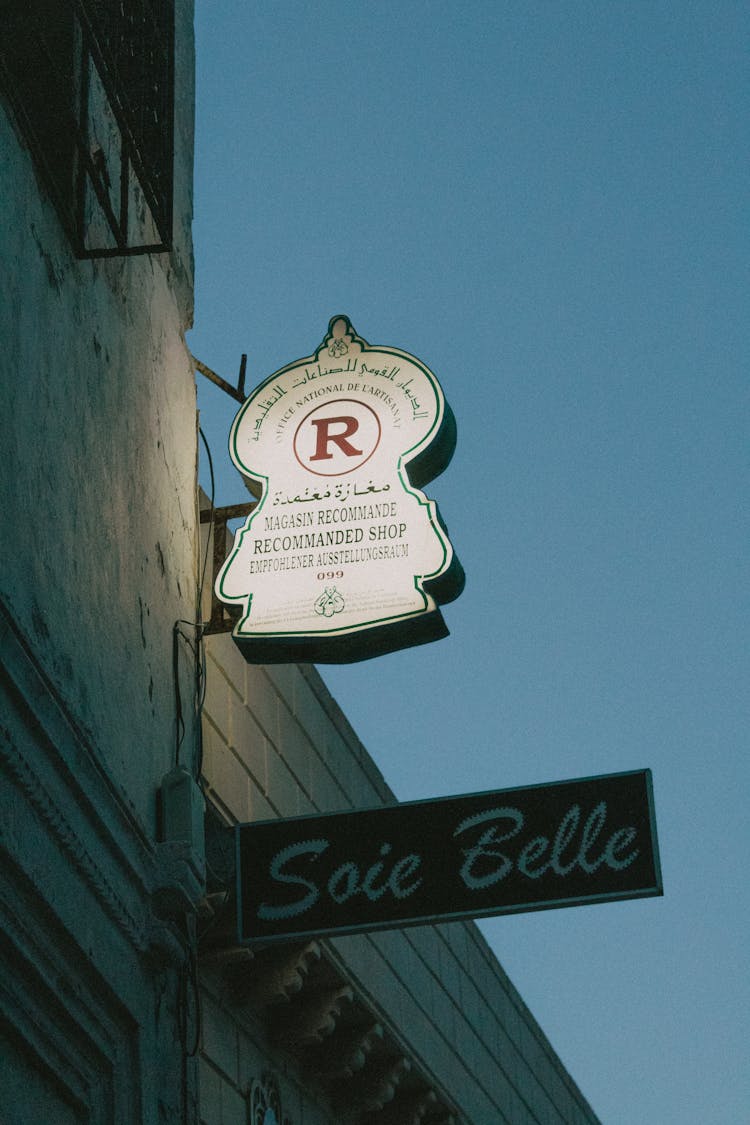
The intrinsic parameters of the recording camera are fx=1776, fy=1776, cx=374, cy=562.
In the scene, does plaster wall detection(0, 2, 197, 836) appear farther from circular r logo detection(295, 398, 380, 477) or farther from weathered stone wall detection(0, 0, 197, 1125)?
circular r logo detection(295, 398, 380, 477)

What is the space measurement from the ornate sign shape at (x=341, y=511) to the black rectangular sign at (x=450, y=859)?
1.00 m

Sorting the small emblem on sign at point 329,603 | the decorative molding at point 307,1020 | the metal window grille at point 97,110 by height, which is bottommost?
the decorative molding at point 307,1020

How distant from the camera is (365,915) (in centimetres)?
859

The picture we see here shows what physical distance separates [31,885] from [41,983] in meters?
0.47

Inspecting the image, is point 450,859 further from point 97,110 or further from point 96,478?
point 97,110

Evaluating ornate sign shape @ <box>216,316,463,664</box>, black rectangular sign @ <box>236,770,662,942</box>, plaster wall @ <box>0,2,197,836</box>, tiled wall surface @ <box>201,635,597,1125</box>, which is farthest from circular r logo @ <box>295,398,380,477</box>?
black rectangular sign @ <box>236,770,662,942</box>

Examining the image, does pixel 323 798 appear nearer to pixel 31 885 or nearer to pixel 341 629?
pixel 341 629

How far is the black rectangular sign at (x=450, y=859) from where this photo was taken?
8406mm

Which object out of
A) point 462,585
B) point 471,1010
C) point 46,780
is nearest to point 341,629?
point 462,585

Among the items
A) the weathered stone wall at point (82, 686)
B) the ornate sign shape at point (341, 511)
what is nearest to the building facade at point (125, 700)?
the weathered stone wall at point (82, 686)

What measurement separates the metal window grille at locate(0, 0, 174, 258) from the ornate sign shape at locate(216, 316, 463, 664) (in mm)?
1267

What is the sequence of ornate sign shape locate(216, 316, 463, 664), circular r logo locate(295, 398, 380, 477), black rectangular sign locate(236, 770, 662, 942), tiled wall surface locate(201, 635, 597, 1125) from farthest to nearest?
tiled wall surface locate(201, 635, 597, 1125) < circular r logo locate(295, 398, 380, 477) < ornate sign shape locate(216, 316, 463, 664) < black rectangular sign locate(236, 770, 662, 942)

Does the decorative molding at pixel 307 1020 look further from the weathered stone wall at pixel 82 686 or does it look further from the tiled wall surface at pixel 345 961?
the weathered stone wall at pixel 82 686

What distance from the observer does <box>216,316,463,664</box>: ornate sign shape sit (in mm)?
9312
